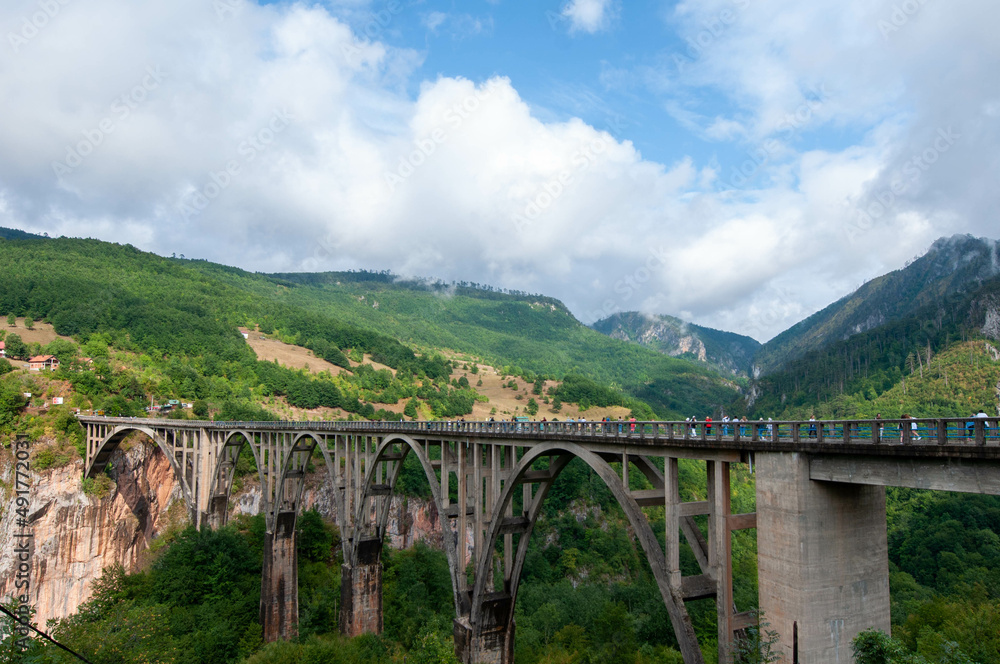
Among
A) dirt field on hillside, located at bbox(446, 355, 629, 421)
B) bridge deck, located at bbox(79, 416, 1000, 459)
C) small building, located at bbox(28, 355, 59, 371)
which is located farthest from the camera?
dirt field on hillside, located at bbox(446, 355, 629, 421)

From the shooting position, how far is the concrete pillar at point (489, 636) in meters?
27.4

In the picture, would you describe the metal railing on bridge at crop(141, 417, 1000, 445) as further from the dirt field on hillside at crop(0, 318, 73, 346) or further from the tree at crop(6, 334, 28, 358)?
the dirt field on hillside at crop(0, 318, 73, 346)

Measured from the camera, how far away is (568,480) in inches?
3425

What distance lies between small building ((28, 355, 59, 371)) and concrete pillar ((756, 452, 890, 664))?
78266 millimetres

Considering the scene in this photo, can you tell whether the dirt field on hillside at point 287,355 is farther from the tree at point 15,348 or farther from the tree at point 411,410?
the tree at point 15,348

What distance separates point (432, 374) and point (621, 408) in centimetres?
4931

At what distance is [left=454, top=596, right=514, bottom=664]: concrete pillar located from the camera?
27422 mm

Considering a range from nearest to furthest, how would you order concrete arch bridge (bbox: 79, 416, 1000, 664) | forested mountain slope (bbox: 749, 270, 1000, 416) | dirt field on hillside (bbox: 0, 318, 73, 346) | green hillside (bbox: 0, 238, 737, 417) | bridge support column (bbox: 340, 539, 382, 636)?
concrete arch bridge (bbox: 79, 416, 1000, 664)
bridge support column (bbox: 340, 539, 382, 636)
dirt field on hillside (bbox: 0, 318, 73, 346)
green hillside (bbox: 0, 238, 737, 417)
forested mountain slope (bbox: 749, 270, 1000, 416)

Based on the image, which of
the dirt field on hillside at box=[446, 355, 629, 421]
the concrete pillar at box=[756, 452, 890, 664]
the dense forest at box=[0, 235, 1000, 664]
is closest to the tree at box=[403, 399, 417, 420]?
the dense forest at box=[0, 235, 1000, 664]

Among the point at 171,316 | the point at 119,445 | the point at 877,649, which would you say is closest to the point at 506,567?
the point at 877,649

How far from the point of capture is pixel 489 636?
91.1ft

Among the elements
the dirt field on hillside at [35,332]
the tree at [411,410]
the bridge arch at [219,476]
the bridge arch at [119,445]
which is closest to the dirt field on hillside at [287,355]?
the tree at [411,410]

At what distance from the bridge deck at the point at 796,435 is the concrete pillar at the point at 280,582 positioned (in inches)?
989

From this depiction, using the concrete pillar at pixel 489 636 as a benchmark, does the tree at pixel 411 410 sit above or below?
above
